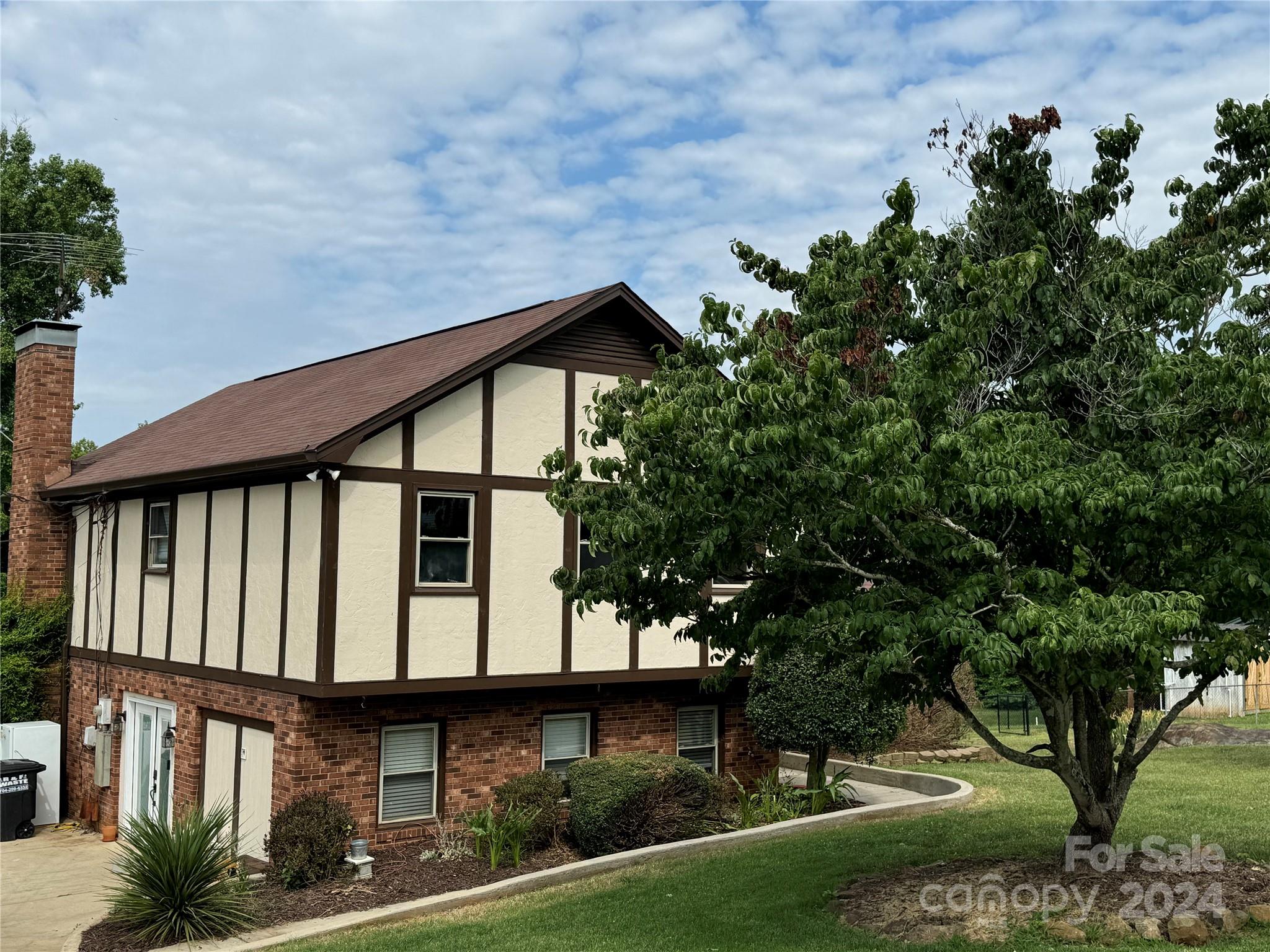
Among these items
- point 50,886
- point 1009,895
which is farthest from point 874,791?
point 50,886

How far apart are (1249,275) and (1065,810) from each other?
862 cm

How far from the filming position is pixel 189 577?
1814 centimetres

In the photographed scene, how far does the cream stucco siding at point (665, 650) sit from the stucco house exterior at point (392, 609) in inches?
1.4

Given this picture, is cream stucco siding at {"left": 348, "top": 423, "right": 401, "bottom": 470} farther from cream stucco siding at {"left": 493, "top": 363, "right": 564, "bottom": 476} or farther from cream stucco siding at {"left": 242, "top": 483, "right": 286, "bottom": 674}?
cream stucco siding at {"left": 493, "top": 363, "right": 564, "bottom": 476}

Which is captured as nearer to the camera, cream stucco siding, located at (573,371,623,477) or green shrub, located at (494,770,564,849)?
green shrub, located at (494,770,564,849)

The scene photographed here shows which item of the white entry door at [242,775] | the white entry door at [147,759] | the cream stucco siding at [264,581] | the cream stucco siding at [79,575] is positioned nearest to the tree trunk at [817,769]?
the white entry door at [242,775]

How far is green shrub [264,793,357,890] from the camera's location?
14.2 meters

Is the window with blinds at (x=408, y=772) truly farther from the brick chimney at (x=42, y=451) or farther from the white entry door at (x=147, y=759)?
the brick chimney at (x=42, y=451)

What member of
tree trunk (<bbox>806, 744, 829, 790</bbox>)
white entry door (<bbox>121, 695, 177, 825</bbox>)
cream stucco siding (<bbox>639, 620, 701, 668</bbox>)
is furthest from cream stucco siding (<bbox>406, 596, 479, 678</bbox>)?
tree trunk (<bbox>806, 744, 829, 790</bbox>)

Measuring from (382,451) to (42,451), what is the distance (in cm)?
1021

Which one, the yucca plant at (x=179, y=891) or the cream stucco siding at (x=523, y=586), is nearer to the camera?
the yucca plant at (x=179, y=891)

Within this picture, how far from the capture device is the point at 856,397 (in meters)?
9.23

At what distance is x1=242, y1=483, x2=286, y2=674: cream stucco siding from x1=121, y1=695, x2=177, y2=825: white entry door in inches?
121

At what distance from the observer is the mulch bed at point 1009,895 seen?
34.5ft
